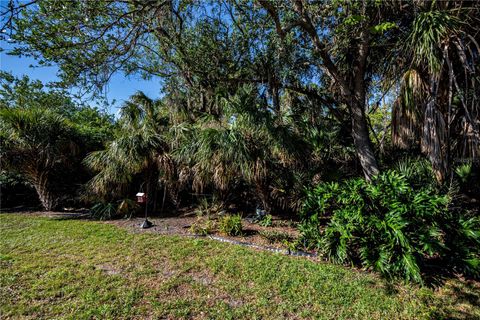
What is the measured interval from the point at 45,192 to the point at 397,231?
974 cm

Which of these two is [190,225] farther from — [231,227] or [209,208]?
[231,227]

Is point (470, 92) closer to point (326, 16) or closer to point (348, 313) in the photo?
point (326, 16)

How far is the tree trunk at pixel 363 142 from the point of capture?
17.6 feet

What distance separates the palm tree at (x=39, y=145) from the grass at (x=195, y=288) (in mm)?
3750

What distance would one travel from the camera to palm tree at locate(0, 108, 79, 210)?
275 inches

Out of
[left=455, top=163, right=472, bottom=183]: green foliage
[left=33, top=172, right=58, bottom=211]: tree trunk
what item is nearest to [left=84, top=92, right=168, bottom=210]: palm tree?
[left=33, top=172, right=58, bottom=211]: tree trunk

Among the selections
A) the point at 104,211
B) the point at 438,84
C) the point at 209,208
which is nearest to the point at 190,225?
the point at 209,208

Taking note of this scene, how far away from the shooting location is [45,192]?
779 cm

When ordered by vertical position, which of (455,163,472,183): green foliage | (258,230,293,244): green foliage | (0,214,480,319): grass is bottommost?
(0,214,480,319): grass

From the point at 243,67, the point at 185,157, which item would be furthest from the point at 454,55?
the point at 185,157

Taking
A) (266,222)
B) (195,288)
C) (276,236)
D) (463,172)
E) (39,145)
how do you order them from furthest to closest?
(39,145) → (266,222) → (463,172) → (276,236) → (195,288)

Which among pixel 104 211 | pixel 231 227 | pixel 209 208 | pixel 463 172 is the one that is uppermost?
pixel 463 172

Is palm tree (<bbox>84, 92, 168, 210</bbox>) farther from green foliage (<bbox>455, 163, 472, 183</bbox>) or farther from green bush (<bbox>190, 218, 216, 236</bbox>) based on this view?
green foliage (<bbox>455, 163, 472, 183</bbox>)

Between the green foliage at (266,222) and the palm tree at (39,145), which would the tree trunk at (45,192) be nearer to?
the palm tree at (39,145)
